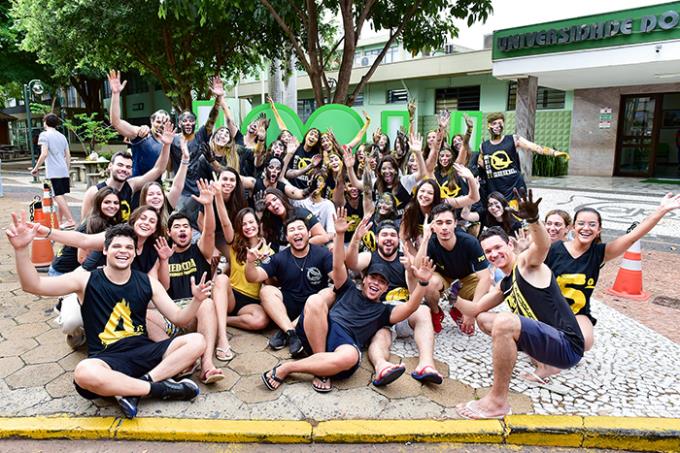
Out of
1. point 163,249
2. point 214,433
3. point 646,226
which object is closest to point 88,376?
point 214,433

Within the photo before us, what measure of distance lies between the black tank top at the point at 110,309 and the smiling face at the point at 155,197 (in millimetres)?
1120

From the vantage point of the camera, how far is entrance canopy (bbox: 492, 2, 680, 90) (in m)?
12.3

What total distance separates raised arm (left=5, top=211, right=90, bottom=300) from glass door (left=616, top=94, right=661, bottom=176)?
19.0 metres

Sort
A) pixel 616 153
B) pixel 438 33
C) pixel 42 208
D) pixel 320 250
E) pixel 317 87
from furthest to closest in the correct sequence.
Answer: pixel 616 153, pixel 438 33, pixel 317 87, pixel 42 208, pixel 320 250

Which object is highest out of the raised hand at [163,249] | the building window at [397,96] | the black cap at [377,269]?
the building window at [397,96]

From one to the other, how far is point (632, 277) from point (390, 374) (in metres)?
3.82

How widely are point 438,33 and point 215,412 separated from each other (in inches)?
357

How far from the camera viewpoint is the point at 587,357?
4.07m

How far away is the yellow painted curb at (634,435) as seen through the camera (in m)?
3.00

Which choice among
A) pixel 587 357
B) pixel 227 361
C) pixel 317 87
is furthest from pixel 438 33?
pixel 227 361

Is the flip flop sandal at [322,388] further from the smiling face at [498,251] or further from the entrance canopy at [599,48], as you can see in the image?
the entrance canopy at [599,48]

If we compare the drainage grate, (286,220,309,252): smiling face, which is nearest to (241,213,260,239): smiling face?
(286,220,309,252): smiling face

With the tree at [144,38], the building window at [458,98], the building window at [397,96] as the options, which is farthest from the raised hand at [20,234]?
the building window at [397,96]

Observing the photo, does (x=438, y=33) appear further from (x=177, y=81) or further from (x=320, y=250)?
(x=177, y=81)
